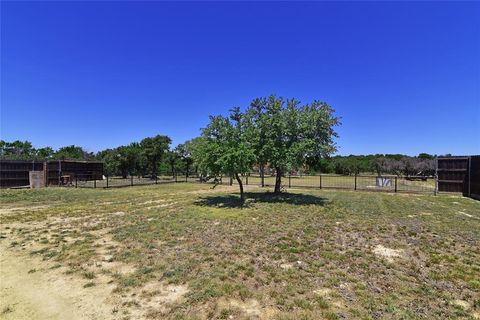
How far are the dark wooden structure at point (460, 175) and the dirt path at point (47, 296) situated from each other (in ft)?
59.6

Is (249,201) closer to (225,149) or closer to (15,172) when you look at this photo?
(225,149)

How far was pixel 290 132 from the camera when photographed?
14.3 meters

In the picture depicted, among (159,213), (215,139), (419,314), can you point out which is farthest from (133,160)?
(419,314)

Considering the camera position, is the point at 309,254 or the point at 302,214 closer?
the point at 309,254

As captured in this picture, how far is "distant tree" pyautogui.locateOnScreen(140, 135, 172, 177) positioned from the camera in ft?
120

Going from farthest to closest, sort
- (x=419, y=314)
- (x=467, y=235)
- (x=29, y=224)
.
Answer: (x=29, y=224) < (x=467, y=235) < (x=419, y=314)

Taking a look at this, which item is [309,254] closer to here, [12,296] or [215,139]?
[12,296]

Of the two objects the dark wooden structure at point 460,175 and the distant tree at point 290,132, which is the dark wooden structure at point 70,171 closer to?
the distant tree at point 290,132

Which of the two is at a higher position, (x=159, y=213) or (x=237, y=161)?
(x=237, y=161)

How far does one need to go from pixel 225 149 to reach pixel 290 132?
12.2 ft

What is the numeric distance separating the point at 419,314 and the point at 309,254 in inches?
92.4

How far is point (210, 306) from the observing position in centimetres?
363

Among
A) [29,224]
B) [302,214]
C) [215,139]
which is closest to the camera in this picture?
[29,224]

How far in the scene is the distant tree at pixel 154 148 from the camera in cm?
3665
